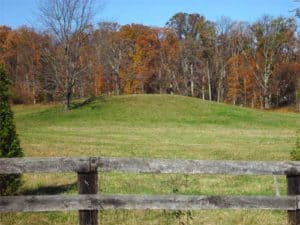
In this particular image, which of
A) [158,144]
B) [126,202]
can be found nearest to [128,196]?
[126,202]

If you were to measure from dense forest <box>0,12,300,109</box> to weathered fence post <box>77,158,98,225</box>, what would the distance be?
70.8 meters

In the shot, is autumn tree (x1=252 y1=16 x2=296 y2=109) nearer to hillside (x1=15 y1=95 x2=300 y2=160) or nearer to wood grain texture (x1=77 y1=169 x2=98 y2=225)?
hillside (x1=15 y1=95 x2=300 y2=160)

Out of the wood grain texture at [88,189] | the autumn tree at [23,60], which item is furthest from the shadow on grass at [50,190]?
the autumn tree at [23,60]

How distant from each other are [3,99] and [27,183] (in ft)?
9.58

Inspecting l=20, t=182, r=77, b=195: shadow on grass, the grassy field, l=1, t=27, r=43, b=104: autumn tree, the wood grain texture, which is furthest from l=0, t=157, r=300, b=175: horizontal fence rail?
l=1, t=27, r=43, b=104: autumn tree

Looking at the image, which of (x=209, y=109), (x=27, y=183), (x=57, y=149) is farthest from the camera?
(x=209, y=109)

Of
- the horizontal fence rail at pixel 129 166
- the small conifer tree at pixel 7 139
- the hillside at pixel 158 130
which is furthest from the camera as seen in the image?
the hillside at pixel 158 130

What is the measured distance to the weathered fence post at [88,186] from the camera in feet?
20.0

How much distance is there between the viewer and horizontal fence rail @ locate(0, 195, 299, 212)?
6051mm

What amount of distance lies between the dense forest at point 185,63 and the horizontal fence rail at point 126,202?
7066cm

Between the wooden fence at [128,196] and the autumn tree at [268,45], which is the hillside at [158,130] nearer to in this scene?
the wooden fence at [128,196]

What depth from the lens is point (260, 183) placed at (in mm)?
12586

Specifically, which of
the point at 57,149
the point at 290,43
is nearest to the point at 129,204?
the point at 57,149

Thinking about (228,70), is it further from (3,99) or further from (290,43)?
(3,99)
